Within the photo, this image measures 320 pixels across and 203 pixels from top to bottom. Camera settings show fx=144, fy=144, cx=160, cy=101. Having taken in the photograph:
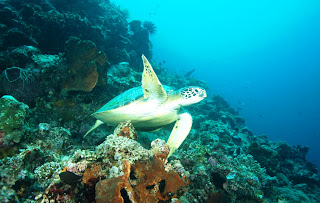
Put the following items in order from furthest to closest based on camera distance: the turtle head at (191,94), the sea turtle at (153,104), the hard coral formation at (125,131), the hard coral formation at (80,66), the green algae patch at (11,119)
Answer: the hard coral formation at (80,66) → the turtle head at (191,94) → the sea turtle at (153,104) → the hard coral formation at (125,131) → the green algae patch at (11,119)

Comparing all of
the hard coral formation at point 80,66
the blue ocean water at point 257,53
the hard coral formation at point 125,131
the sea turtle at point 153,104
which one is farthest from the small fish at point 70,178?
the blue ocean water at point 257,53

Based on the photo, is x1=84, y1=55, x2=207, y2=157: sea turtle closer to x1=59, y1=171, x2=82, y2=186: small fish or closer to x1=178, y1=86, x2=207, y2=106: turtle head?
x1=178, y1=86, x2=207, y2=106: turtle head

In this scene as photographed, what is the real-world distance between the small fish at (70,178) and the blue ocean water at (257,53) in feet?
290

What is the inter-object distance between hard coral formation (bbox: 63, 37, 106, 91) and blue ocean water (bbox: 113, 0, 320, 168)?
85.6 meters

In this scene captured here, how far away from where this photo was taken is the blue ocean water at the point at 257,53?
97.4 metres

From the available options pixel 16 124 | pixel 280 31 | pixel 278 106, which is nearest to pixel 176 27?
pixel 280 31


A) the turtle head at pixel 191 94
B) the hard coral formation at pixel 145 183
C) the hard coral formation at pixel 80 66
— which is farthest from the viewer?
the hard coral formation at pixel 80 66

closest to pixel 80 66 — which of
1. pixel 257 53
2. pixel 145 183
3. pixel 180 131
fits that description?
pixel 180 131

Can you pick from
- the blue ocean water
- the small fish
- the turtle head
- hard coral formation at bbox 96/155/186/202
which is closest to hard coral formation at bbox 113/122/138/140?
hard coral formation at bbox 96/155/186/202

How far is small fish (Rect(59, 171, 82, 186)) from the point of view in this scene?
54.1 inches

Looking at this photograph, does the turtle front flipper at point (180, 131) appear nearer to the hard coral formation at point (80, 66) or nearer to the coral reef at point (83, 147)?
the coral reef at point (83, 147)

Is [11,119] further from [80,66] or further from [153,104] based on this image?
[153,104]

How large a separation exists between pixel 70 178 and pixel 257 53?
572 ft

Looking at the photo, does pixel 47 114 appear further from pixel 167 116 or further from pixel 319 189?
pixel 319 189
